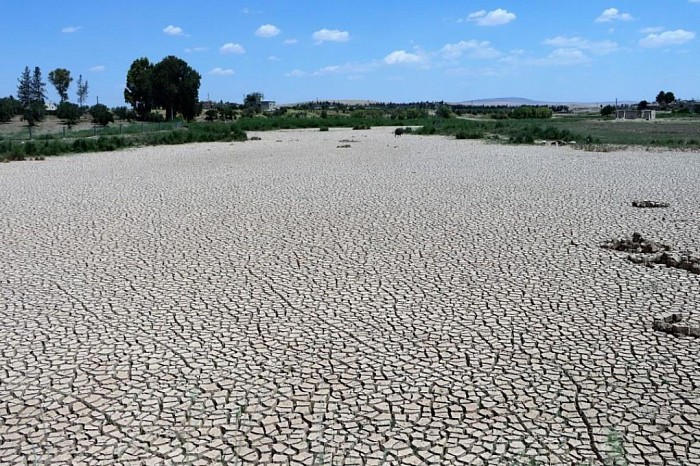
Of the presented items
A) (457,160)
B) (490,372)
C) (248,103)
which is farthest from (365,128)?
(248,103)

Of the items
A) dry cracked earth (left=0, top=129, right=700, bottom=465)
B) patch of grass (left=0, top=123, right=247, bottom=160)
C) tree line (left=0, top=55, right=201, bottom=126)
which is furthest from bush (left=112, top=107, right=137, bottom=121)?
dry cracked earth (left=0, top=129, right=700, bottom=465)

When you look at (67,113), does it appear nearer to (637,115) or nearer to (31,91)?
(31,91)

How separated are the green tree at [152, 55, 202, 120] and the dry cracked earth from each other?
5349cm

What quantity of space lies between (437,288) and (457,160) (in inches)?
521

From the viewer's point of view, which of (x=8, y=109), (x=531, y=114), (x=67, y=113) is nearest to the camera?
(x=8, y=109)

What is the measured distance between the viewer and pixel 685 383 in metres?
3.83

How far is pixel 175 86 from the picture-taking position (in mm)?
61000

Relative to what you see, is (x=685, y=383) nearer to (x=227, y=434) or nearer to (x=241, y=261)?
(x=227, y=434)

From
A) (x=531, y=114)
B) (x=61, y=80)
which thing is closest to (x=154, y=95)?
(x=61, y=80)

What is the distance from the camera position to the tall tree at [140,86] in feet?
205

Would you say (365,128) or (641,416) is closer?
(641,416)

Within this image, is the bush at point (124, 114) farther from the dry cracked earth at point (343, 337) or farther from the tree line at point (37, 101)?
the dry cracked earth at point (343, 337)

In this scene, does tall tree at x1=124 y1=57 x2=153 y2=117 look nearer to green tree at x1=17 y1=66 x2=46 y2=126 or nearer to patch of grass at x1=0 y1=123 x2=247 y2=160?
green tree at x1=17 y1=66 x2=46 y2=126

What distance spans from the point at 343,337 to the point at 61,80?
8473 cm
